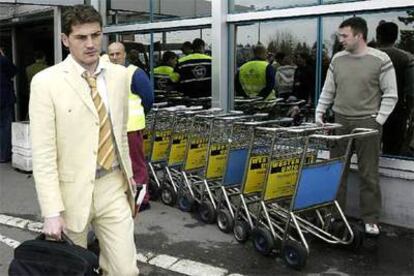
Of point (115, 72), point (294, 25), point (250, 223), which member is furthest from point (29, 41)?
point (115, 72)

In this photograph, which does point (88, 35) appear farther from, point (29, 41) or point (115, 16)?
point (29, 41)

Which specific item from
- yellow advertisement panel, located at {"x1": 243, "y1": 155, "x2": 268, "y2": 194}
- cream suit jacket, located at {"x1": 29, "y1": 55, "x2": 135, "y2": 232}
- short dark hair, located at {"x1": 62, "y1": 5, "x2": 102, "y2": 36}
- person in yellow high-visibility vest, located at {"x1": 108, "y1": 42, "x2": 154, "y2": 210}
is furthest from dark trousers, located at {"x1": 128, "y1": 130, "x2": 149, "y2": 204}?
short dark hair, located at {"x1": 62, "y1": 5, "x2": 102, "y2": 36}

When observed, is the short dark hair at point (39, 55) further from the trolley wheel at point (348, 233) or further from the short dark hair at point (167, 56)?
the trolley wheel at point (348, 233)

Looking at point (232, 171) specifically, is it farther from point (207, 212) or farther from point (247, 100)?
point (247, 100)

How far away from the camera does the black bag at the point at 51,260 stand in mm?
2650

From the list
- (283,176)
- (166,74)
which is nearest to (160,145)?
(166,74)

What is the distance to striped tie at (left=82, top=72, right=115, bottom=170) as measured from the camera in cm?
302

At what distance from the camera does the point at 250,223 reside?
16.3 feet

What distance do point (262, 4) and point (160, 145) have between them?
6.60 feet

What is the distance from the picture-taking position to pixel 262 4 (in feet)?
21.6

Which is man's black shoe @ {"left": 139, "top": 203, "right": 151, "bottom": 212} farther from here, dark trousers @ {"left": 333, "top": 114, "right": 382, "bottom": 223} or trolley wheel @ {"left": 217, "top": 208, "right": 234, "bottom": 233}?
dark trousers @ {"left": 333, "top": 114, "right": 382, "bottom": 223}

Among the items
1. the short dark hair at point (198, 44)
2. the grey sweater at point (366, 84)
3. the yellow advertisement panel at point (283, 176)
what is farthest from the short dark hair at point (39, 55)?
the yellow advertisement panel at point (283, 176)

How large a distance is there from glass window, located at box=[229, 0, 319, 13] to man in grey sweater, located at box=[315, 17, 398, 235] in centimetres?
107

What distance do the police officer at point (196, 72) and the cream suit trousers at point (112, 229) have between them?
447 cm
